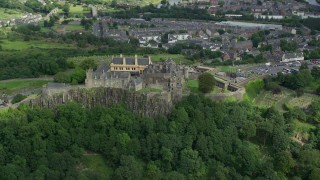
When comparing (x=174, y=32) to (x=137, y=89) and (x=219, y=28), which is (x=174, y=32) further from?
(x=137, y=89)

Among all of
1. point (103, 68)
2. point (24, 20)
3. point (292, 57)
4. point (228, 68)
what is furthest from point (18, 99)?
point (24, 20)

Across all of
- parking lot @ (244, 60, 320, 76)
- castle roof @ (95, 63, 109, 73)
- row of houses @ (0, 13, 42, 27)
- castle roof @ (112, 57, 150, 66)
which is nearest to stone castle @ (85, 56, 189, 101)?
castle roof @ (95, 63, 109, 73)

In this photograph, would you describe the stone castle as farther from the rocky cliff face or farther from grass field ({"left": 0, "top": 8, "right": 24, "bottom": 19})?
grass field ({"left": 0, "top": 8, "right": 24, "bottom": 19})

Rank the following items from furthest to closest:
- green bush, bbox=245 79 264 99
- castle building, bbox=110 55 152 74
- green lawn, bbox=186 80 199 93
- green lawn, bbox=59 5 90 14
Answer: green lawn, bbox=59 5 90 14 < green bush, bbox=245 79 264 99 < castle building, bbox=110 55 152 74 < green lawn, bbox=186 80 199 93

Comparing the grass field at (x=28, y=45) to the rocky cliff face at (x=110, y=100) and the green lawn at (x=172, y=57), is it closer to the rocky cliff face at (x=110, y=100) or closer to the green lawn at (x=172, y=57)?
the green lawn at (x=172, y=57)

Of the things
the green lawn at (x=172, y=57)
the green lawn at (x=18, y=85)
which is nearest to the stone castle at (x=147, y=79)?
the green lawn at (x=18, y=85)

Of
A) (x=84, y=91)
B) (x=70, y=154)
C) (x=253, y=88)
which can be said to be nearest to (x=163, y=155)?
(x=70, y=154)

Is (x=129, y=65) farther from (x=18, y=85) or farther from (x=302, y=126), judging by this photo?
(x=302, y=126)
